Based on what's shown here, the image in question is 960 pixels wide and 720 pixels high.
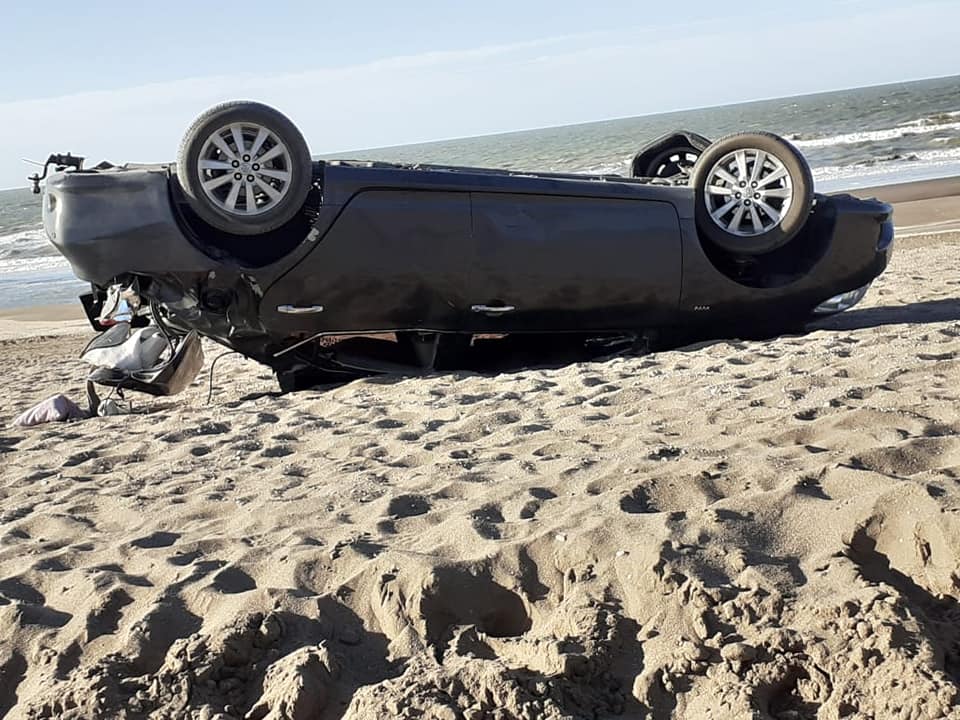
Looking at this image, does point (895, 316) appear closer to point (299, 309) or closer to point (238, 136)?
point (299, 309)

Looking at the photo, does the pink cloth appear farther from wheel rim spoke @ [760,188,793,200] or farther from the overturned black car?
wheel rim spoke @ [760,188,793,200]

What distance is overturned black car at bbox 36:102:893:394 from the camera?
222 inches

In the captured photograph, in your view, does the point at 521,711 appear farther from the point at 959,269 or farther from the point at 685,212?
the point at 959,269

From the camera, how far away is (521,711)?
266 cm

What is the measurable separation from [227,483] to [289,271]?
1.66 meters

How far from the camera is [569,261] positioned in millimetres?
6156

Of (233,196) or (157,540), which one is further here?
(233,196)

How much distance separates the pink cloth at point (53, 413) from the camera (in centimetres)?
646

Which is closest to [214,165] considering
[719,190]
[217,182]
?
[217,182]

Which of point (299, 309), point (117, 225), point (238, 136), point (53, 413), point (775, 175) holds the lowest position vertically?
point (53, 413)

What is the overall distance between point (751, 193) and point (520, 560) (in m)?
3.79

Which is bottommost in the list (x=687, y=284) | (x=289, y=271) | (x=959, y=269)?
(x=959, y=269)

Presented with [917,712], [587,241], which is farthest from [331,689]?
[587,241]

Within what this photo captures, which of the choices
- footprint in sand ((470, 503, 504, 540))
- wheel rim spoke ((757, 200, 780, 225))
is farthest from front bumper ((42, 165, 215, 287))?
wheel rim spoke ((757, 200, 780, 225))
